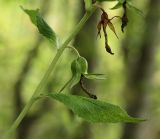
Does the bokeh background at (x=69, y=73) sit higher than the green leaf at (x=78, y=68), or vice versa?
the green leaf at (x=78, y=68)

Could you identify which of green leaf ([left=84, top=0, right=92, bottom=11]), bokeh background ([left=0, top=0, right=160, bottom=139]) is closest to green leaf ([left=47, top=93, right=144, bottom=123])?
green leaf ([left=84, top=0, right=92, bottom=11])

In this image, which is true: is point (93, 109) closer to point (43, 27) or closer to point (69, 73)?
point (43, 27)

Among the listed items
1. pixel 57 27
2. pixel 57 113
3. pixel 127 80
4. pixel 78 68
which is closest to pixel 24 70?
pixel 57 113

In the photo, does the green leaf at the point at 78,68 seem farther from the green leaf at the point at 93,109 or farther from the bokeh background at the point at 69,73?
the bokeh background at the point at 69,73

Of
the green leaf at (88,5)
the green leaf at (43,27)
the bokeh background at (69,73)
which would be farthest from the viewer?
the bokeh background at (69,73)

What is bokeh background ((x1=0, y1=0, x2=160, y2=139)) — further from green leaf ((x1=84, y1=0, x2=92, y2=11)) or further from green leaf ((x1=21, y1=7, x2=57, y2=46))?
green leaf ((x1=84, y1=0, x2=92, y2=11))

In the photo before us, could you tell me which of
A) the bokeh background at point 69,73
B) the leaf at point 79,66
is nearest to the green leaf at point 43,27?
the leaf at point 79,66

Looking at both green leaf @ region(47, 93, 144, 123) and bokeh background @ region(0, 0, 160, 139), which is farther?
bokeh background @ region(0, 0, 160, 139)

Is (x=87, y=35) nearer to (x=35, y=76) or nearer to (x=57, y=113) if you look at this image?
(x=57, y=113)
